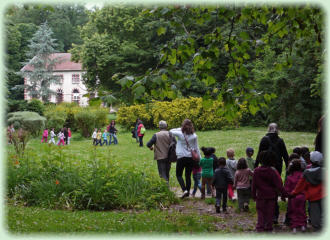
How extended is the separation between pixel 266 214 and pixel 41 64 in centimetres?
5310

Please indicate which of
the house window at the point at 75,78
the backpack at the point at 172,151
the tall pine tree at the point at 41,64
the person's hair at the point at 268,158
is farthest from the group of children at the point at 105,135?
the house window at the point at 75,78

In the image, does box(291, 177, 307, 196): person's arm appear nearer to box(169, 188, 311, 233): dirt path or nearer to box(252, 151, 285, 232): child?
box(252, 151, 285, 232): child

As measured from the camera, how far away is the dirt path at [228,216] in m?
7.08

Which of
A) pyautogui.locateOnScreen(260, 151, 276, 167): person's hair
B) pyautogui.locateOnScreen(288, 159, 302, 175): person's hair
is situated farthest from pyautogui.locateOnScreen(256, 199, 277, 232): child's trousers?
pyautogui.locateOnScreen(288, 159, 302, 175): person's hair

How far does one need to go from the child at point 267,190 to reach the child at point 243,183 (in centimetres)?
124

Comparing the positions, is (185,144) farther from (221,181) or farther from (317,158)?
(317,158)

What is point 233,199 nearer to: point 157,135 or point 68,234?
point 157,135

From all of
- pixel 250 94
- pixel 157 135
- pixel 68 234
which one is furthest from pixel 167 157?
pixel 68 234

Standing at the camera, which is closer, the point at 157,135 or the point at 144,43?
the point at 157,135

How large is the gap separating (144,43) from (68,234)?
121 feet

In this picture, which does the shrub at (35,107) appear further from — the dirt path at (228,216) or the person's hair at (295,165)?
the person's hair at (295,165)

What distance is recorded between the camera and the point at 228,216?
7.96m

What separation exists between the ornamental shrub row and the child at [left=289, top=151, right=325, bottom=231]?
74.4ft

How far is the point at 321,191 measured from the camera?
659 cm
